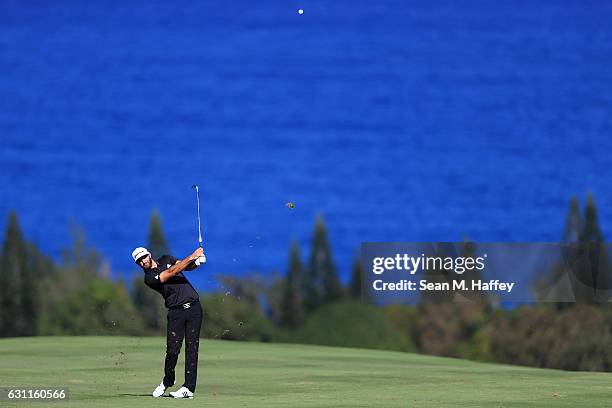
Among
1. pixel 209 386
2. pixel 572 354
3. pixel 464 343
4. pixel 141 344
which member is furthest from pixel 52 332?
pixel 209 386

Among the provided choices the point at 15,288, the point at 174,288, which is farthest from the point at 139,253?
the point at 15,288

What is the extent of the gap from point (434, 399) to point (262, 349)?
1628cm

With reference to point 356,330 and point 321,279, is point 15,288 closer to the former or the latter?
point 321,279

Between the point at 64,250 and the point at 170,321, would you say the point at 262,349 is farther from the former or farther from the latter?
the point at 64,250

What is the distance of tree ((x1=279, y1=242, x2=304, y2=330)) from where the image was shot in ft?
454

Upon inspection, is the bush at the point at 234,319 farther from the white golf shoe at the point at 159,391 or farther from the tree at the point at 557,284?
the white golf shoe at the point at 159,391

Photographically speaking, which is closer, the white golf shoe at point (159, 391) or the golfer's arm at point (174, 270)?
the golfer's arm at point (174, 270)

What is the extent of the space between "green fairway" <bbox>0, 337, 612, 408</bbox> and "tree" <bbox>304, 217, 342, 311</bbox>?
109839mm

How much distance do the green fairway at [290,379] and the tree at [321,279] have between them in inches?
4324

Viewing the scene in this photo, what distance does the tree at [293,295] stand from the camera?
138 m

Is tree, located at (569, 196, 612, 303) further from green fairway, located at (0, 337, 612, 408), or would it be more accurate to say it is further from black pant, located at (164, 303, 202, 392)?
black pant, located at (164, 303, 202, 392)

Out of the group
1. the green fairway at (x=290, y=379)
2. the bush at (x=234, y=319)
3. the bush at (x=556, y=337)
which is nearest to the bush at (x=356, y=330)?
the bush at (x=234, y=319)

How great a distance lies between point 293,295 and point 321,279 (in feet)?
21.5

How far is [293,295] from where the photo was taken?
466ft
